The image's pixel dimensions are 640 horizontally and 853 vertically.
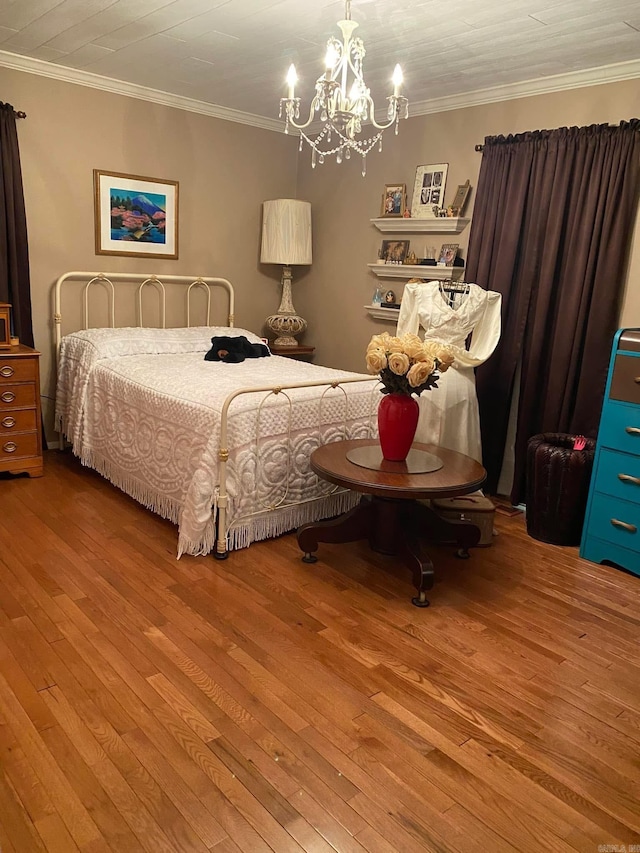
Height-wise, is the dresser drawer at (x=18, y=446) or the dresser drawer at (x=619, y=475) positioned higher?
the dresser drawer at (x=619, y=475)

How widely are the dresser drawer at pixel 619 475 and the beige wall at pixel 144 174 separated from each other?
3.19m

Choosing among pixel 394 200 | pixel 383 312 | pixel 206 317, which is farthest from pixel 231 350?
pixel 394 200

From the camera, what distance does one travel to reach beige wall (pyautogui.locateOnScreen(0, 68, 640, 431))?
12.8ft

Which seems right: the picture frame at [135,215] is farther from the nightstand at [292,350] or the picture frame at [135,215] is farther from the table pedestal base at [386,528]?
the table pedestal base at [386,528]

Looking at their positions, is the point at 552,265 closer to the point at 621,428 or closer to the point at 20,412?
the point at 621,428

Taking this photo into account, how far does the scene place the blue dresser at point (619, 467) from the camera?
9.75 ft

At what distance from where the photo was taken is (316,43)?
323 centimetres

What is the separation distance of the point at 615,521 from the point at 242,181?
3.72m

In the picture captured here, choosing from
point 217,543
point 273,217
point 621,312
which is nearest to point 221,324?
point 273,217

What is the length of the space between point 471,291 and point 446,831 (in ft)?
9.06

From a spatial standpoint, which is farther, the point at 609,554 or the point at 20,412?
the point at 20,412

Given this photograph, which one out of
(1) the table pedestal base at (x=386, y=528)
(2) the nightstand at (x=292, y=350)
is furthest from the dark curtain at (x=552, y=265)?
(2) the nightstand at (x=292, y=350)

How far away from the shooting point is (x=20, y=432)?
3795 millimetres

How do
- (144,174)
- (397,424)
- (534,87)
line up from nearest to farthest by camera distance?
(397,424) → (534,87) → (144,174)
